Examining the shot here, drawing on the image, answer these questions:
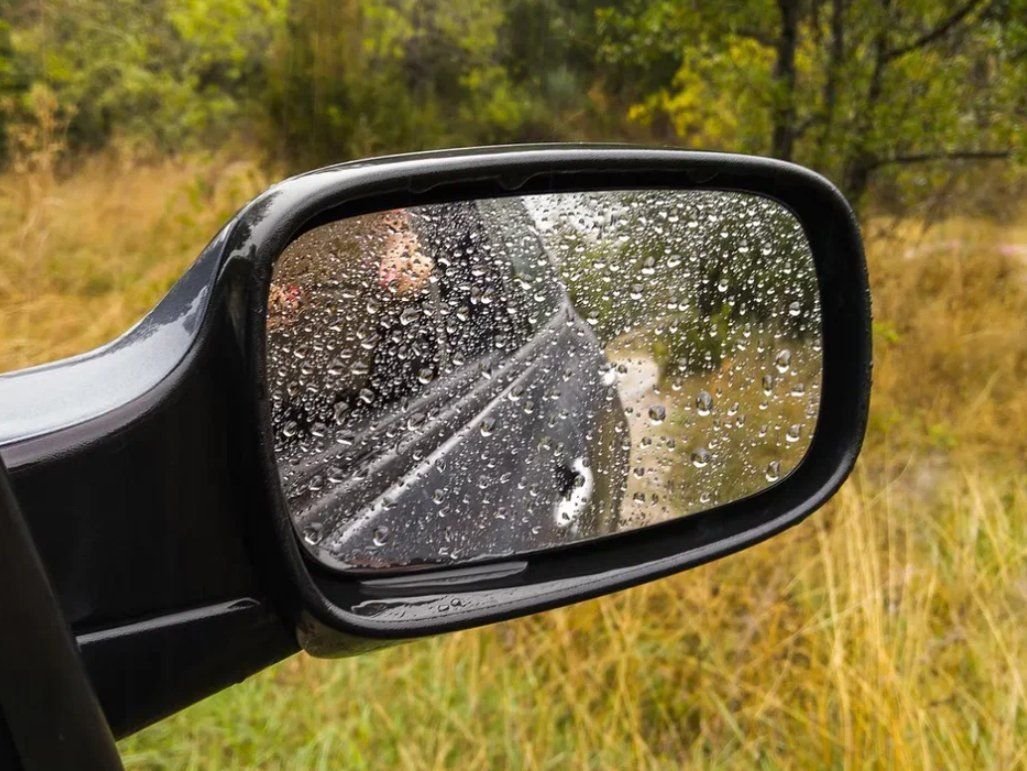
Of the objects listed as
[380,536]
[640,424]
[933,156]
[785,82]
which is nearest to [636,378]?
[640,424]

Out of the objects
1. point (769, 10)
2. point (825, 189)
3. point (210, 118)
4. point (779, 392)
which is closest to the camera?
point (825, 189)

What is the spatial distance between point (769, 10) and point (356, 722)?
3.04 metres

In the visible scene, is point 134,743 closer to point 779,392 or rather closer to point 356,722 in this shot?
point 356,722

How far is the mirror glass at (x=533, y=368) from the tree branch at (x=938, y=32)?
114 inches

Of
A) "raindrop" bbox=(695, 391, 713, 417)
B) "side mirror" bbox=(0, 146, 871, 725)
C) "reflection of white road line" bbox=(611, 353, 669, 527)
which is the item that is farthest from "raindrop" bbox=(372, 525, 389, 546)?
"raindrop" bbox=(695, 391, 713, 417)

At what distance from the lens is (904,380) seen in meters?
4.05

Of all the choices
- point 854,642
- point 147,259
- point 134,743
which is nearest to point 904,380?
point 854,642

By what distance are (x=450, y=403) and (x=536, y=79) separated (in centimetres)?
490

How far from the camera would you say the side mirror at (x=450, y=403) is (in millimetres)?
481

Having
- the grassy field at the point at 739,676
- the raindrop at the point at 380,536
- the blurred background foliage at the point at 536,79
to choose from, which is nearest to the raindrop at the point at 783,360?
the raindrop at the point at 380,536

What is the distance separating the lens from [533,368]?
1.01 meters

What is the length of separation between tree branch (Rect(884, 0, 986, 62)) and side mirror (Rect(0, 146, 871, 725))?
2.90 meters

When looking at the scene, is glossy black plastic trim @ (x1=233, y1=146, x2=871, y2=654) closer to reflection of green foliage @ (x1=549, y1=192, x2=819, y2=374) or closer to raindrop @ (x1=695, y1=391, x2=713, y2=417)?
reflection of green foliage @ (x1=549, y1=192, x2=819, y2=374)

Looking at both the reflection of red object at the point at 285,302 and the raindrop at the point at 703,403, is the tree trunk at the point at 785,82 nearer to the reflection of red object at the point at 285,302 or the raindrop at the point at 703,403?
the raindrop at the point at 703,403
